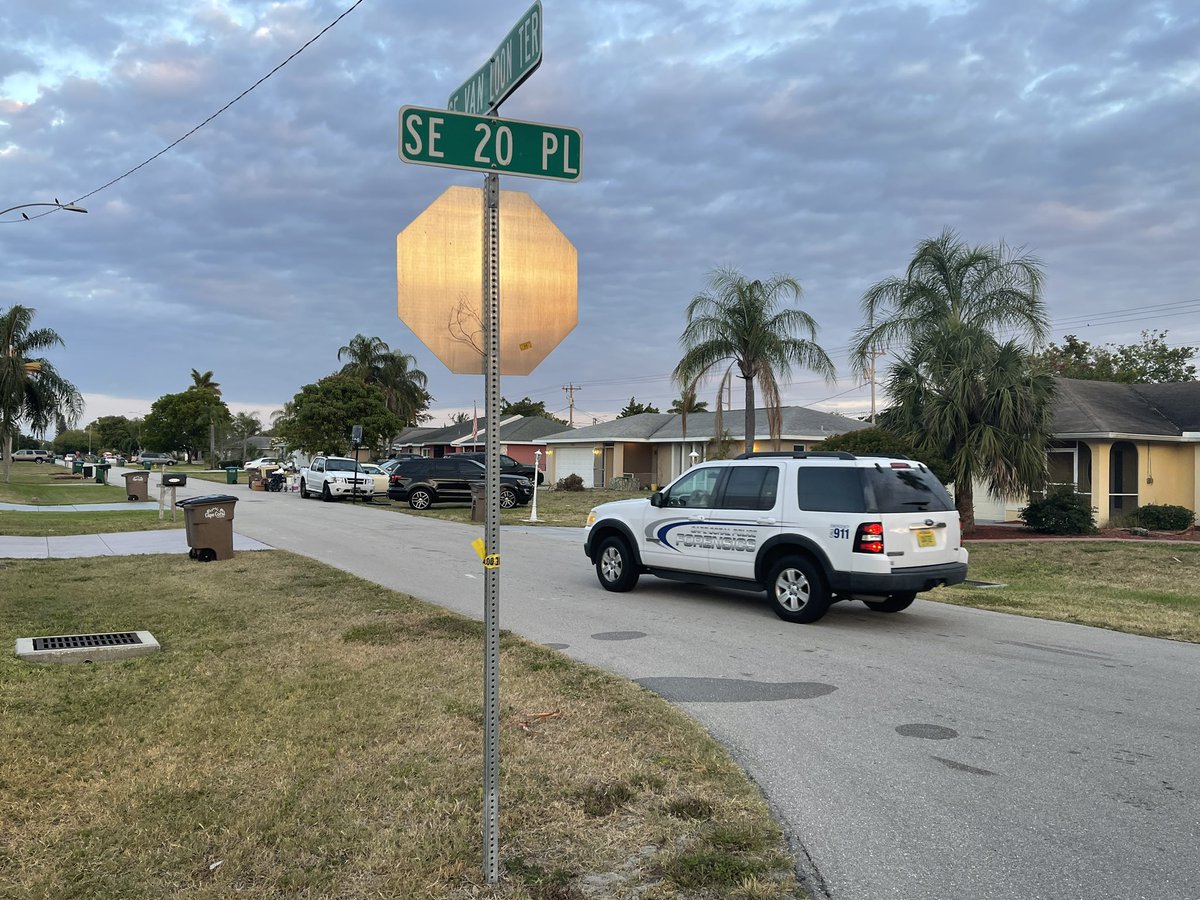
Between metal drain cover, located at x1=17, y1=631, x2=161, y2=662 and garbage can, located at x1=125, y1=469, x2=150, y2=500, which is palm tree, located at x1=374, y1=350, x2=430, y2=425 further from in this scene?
metal drain cover, located at x1=17, y1=631, x2=161, y2=662

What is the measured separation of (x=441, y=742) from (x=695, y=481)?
636cm

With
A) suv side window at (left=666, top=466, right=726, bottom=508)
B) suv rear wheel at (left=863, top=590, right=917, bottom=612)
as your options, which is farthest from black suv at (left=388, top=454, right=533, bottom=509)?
suv rear wheel at (left=863, top=590, right=917, bottom=612)

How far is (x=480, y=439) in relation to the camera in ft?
198

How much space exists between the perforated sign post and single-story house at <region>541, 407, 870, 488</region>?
3543 centimetres

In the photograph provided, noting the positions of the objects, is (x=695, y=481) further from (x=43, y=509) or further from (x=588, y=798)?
(x=43, y=509)

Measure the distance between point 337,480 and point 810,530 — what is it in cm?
2721

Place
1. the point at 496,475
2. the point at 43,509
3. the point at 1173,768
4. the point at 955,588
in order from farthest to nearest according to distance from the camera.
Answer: the point at 43,509 → the point at 955,588 → the point at 1173,768 → the point at 496,475

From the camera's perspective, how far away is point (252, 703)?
5.87 meters

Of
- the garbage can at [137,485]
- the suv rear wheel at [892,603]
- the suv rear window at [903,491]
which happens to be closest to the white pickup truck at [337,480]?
the garbage can at [137,485]

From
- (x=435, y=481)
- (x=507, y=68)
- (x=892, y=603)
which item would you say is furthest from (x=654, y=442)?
(x=507, y=68)

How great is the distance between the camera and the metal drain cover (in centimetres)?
694

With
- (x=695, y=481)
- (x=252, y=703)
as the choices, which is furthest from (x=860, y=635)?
(x=252, y=703)

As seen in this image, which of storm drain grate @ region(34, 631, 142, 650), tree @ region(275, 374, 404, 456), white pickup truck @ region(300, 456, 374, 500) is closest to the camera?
storm drain grate @ region(34, 631, 142, 650)

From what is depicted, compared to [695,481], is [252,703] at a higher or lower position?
lower
